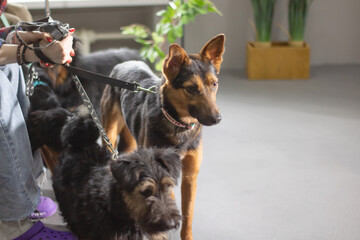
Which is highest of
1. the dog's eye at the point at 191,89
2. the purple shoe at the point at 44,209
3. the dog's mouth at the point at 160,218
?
the dog's eye at the point at 191,89

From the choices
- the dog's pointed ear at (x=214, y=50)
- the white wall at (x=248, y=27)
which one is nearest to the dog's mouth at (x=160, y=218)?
the dog's pointed ear at (x=214, y=50)

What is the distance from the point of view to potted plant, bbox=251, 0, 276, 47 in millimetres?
4719

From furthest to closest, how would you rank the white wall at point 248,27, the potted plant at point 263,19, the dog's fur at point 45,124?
the white wall at point 248,27 → the potted plant at point 263,19 → the dog's fur at point 45,124

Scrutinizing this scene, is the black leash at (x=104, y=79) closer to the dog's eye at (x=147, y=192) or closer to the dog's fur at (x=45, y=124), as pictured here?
the dog's fur at (x=45, y=124)

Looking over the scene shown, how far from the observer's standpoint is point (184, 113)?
75.5 inches

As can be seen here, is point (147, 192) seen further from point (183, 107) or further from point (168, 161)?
point (183, 107)

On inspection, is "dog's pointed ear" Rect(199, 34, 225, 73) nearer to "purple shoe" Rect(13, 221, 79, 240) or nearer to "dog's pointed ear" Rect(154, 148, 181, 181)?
"dog's pointed ear" Rect(154, 148, 181, 181)

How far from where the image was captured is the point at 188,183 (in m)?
2.09

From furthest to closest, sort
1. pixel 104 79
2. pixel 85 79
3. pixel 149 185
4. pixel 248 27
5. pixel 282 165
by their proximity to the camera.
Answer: pixel 248 27 < pixel 282 165 < pixel 85 79 < pixel 104 79 < pixel 149 185

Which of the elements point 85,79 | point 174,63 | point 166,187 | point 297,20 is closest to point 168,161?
point 166,187

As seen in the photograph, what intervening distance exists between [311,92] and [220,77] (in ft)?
3.45

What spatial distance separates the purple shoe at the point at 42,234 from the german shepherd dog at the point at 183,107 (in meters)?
0.55

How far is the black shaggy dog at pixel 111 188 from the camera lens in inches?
57.5

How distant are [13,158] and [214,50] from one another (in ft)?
3.19
